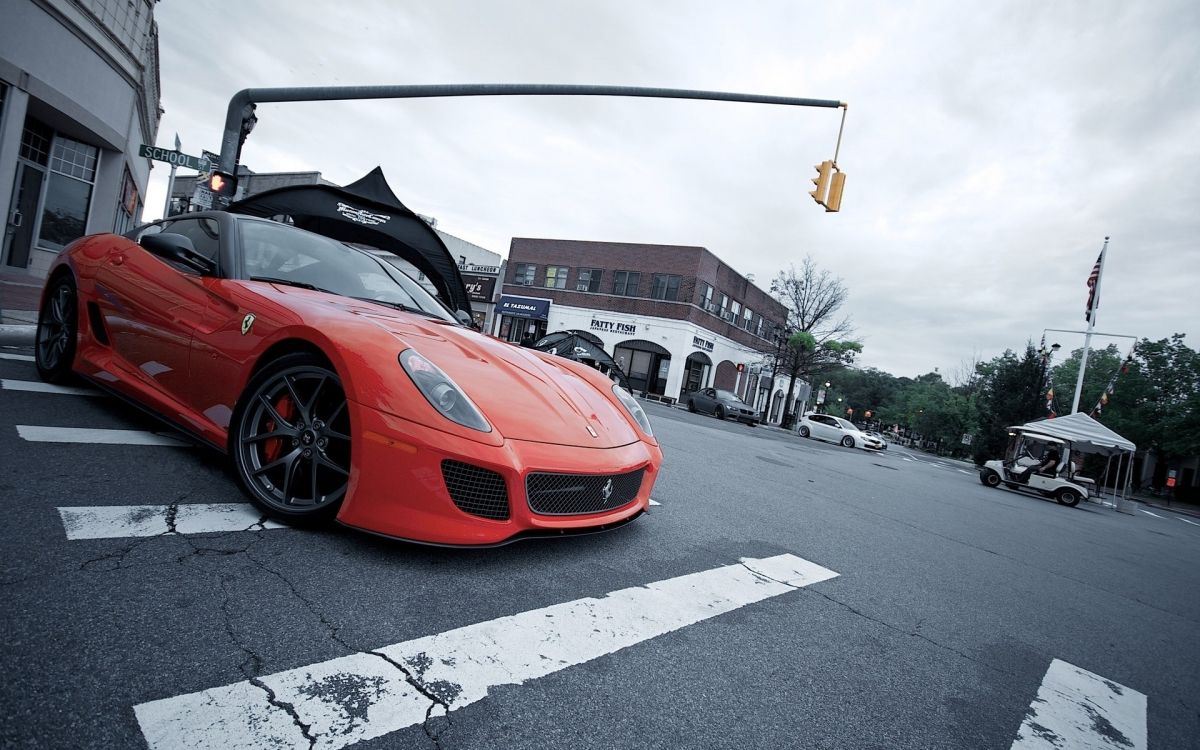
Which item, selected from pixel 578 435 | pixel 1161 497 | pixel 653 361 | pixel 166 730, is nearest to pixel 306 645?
pixel 166 730

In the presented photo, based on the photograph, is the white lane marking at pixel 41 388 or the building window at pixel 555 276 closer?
the white lane marking at pixel 41 388

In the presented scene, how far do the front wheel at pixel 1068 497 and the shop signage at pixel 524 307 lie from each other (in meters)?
28.3

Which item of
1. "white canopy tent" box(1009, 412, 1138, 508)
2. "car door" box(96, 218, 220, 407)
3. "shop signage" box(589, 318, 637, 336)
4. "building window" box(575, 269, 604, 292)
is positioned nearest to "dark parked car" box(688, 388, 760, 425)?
"shop signage" box(589, 318, 637, 336)

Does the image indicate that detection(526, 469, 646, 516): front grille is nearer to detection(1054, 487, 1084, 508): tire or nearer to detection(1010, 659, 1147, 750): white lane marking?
detection(1010, 659, 1147, 750): white lane marking

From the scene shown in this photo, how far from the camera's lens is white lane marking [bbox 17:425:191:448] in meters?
2.88

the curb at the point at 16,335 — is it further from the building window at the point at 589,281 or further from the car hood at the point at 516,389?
the building window at the point at 589,281

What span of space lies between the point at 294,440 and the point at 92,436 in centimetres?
162

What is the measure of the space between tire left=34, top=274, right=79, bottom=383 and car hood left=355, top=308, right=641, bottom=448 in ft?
8.44

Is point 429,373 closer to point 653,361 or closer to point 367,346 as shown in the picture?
point 367,346

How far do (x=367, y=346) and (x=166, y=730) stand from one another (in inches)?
57.1

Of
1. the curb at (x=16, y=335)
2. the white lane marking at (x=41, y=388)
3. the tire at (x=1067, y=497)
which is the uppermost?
the curb at (x=16, y=335)

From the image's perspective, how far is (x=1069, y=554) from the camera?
20.5 ft

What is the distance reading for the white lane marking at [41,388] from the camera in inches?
146

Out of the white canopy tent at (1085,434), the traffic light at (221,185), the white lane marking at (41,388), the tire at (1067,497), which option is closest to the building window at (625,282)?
the white canopy tent at (1085,434)
